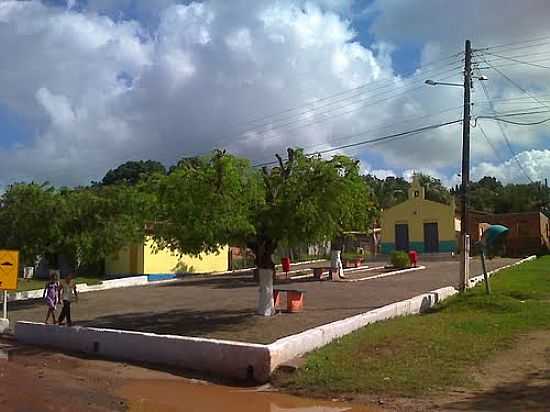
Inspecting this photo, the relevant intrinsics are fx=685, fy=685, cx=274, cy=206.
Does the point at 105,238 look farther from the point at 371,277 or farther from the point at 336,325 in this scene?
the point at 336,325

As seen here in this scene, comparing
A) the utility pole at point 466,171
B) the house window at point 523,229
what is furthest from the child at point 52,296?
the house window at point 523,229

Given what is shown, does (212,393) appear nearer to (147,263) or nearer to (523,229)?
(147,263)

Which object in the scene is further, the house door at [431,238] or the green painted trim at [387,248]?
the green painted trim at [387,248]

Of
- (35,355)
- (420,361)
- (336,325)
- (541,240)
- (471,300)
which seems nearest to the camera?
(420,361)

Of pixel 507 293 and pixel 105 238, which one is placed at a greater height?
pixel 105 238

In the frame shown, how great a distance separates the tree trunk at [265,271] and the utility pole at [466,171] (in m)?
7.50

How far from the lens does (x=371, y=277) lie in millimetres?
31750

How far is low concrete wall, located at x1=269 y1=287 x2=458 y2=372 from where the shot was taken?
1269cm

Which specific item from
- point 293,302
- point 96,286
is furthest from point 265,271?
point 96,286

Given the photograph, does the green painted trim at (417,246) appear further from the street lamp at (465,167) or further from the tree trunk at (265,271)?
the tree trunk at (265,271)

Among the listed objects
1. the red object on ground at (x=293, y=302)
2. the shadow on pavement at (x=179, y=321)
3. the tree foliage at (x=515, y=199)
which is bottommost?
the shadow on pavement at (x=179, y=321)

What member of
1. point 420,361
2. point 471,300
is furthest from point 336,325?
point 471,300

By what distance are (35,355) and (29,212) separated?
10.9 meters

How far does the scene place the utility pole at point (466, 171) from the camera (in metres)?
22.4
